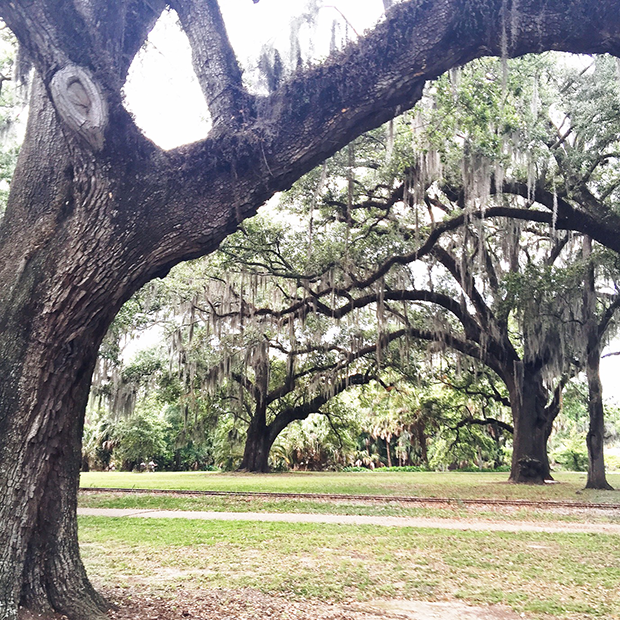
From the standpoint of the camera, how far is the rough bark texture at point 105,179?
3.18 m

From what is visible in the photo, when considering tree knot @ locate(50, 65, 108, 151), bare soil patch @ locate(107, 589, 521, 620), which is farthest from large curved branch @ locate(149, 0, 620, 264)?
bare soil patch @ locate(107, 589, 521, 620)

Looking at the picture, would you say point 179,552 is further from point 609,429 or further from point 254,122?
point 609,429

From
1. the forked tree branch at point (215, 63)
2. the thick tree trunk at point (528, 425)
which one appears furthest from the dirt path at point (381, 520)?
the thick tree trunk at point (528, 425)

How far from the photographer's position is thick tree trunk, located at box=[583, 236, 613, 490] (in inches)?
510

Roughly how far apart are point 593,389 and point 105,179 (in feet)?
42.9

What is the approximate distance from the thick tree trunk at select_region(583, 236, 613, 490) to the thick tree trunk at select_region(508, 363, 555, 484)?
193cm

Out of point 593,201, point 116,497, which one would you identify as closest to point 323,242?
point 593,201

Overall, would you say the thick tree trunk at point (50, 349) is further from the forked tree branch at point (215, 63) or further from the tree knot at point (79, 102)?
the forked tree branch at point (215, 63)

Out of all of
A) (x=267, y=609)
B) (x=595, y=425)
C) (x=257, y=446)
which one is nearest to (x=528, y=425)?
(x=595, y=425)

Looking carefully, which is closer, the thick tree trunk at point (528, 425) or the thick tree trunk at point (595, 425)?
the thick tree trunk at point (595, 425)

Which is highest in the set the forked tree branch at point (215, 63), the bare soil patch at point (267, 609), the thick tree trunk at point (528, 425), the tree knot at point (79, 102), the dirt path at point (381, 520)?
the forked tree branch at point (215, 63)

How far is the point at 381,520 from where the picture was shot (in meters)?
7.99

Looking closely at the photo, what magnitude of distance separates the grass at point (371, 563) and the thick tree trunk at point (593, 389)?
23.9 ft

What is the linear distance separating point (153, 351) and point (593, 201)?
564 inches
